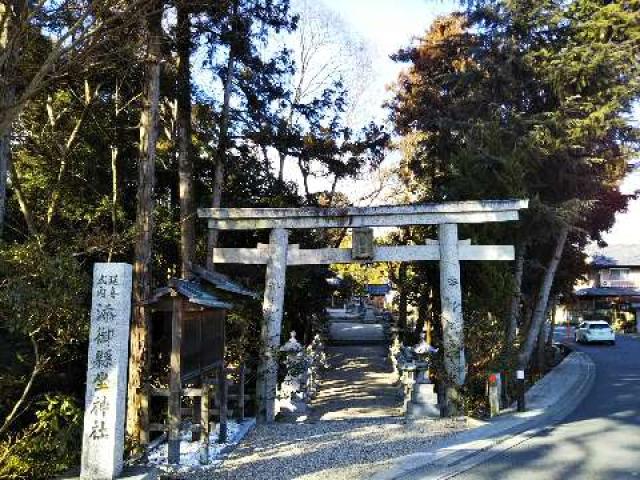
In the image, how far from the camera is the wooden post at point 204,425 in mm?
8094

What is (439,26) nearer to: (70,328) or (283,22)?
(283,22)

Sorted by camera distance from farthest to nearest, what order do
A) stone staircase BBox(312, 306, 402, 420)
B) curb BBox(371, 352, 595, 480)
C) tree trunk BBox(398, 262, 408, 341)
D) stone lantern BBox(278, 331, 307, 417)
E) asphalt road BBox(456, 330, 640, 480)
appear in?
tree trunk BBox(398, 262, 408, 341) → stone staircase BBox(312, 306, 402, 420) → stone lantern BBox(278, 331, 307, 417) → curb BBox(371, 352, 595, 480) → asphalt road BBox(456, 330, 640, 480)

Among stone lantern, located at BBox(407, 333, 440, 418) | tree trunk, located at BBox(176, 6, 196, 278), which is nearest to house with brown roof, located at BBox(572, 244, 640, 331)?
stone lantern, located at BBox(407, 333, 440, 418)

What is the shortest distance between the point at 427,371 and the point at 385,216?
3.61m

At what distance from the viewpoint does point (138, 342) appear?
9.50m

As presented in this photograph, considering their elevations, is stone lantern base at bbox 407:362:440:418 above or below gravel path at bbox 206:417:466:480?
above

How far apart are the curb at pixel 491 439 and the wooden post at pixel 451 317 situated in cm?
110

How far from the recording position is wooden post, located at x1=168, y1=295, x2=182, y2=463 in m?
7.93

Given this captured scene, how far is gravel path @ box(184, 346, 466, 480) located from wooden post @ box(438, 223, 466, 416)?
0.83 m

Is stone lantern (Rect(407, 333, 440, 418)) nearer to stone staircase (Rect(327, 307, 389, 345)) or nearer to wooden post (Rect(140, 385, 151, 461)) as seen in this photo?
wooden post (Rect(140, 385, 151, 461))

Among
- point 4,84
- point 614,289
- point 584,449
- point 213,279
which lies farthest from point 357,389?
point 614,289

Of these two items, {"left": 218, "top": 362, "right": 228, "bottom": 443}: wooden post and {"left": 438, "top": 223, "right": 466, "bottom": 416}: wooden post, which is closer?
{"left": 218, "top": 362, "right": 228, "bottom": 443}: wooden post

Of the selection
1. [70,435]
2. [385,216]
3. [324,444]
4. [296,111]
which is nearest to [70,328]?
[70,435]

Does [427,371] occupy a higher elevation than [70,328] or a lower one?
lower
